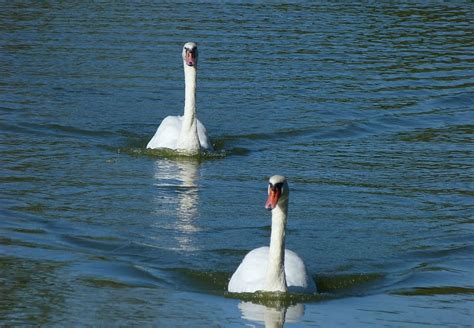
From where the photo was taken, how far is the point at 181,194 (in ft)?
50.1

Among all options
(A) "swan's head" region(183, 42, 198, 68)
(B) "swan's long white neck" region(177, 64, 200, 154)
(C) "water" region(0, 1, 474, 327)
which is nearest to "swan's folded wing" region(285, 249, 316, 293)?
(C) "water" region(0, 1, 474, 327)

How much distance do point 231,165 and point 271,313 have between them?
626 centimetres

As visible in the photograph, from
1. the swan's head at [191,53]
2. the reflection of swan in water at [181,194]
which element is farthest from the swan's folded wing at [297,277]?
the swan's head at [191,53]

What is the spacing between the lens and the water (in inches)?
441

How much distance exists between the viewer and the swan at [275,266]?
35.6 ft

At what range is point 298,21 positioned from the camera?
28453 millimetres

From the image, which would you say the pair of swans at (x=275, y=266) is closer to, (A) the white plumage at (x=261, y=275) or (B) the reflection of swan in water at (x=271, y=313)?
(A) the white plumage at (x=261, y=275)

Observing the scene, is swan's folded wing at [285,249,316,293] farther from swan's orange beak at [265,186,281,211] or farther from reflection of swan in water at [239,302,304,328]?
swan's orange beak at [265,186,281,211]

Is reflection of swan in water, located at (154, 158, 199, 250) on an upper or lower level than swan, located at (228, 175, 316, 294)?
lower

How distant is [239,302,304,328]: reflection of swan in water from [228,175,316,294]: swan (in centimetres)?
17

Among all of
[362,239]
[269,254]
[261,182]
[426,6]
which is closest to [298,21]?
[426,6]

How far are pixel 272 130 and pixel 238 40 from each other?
7050mm

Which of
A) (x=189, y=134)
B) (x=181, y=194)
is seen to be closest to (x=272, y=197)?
(x=181, y=194)

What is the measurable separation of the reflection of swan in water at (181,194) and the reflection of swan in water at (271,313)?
2068mm
